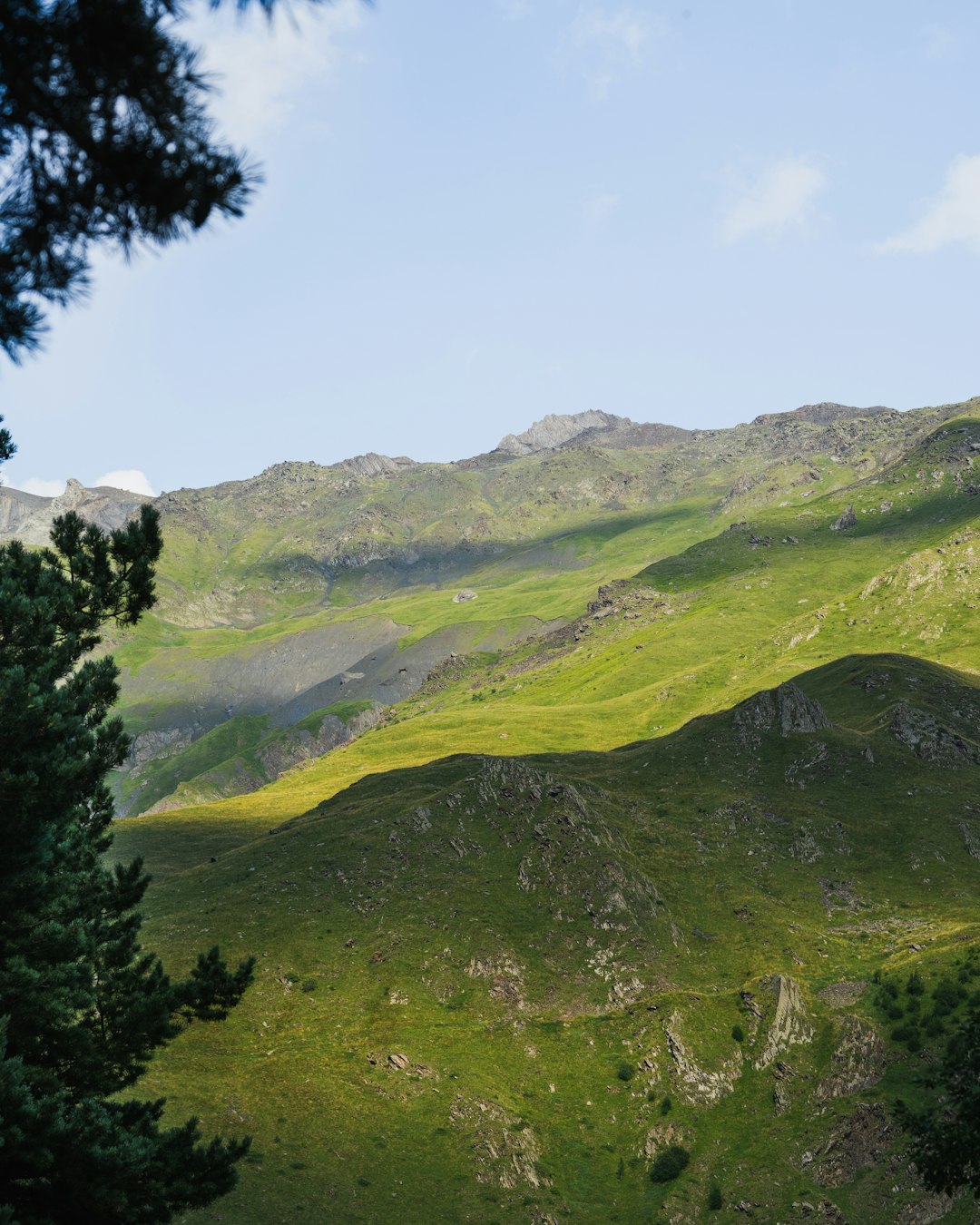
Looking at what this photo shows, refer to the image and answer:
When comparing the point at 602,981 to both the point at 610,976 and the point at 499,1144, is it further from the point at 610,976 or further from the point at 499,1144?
the point at 499,1144

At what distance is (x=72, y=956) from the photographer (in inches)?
1063

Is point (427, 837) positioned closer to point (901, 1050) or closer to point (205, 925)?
point (205, 925)

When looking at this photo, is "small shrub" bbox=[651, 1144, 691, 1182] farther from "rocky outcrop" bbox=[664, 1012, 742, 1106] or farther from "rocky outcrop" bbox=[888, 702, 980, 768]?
"rocky outcrop" bbox=[888, 702, 980, 768]

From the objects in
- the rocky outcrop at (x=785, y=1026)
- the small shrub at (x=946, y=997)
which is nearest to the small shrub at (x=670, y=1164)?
the rocky outcrop at (x=785, y=1026)

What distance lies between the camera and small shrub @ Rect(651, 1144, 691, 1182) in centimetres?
5872

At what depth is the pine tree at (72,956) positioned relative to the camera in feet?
72.6

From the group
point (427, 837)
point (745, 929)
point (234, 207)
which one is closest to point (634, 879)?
point (745, 929)

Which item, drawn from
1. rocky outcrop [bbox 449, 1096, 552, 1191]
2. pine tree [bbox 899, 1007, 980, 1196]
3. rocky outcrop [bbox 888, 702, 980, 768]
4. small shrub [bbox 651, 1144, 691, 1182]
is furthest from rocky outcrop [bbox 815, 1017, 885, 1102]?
rocky outcrop [bbox 888, 702, 980, 768]

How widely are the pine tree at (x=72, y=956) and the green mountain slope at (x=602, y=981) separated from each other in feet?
72.7

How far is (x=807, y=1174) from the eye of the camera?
56.2 meters

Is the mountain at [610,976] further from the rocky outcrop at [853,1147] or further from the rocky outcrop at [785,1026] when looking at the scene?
the rocky outcrop at [785,1026]

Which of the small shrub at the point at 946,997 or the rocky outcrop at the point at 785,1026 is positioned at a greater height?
the small shrub at the point at 946,997

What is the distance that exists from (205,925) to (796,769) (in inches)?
2866

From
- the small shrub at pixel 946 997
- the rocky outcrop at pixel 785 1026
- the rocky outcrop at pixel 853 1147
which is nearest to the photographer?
the rocky outcrop at pixel 853 1147
